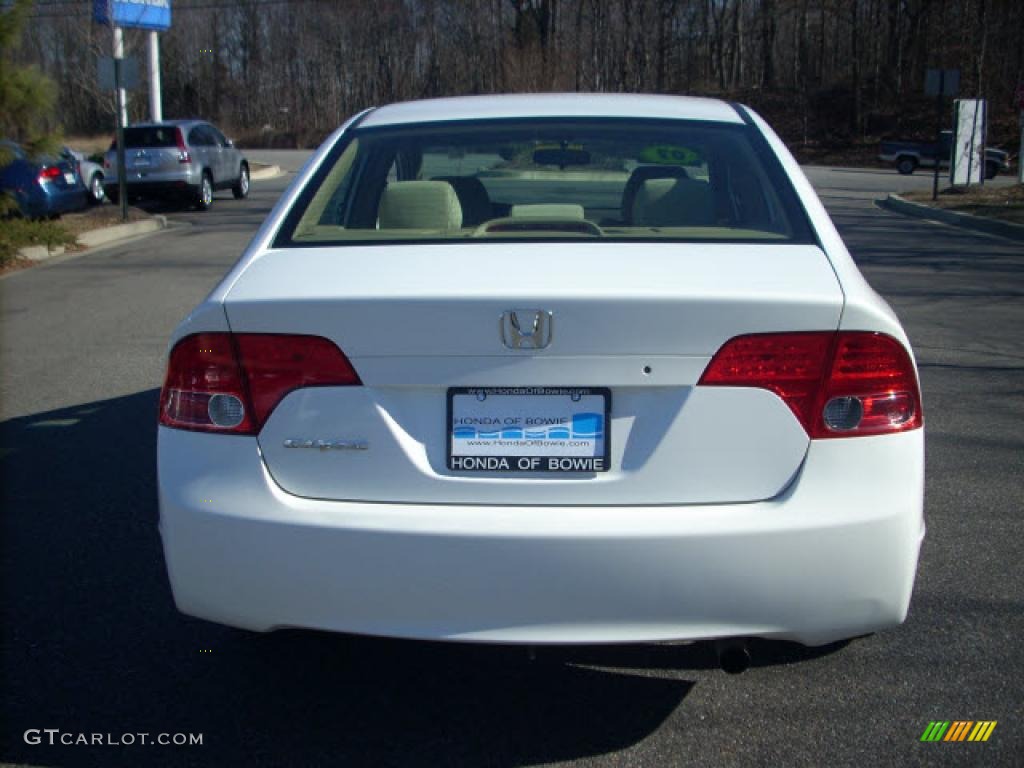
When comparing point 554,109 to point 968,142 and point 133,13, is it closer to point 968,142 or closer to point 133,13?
point 133,13

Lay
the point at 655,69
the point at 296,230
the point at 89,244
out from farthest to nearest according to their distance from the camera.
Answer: the point at 655,69 → the point at 89,244 → the point at 296,230

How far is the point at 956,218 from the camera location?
20672 millimetres

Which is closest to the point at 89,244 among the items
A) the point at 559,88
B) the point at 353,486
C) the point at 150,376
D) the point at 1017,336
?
the point at 150,376

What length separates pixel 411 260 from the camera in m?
3.02

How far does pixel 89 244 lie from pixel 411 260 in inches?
618

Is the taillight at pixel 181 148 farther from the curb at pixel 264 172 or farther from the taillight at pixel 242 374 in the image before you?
the taillight at pixel 242 374

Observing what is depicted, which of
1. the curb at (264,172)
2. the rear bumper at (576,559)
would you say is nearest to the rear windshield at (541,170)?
the rear bumper at (576,559)

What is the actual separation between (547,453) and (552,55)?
55.3 m

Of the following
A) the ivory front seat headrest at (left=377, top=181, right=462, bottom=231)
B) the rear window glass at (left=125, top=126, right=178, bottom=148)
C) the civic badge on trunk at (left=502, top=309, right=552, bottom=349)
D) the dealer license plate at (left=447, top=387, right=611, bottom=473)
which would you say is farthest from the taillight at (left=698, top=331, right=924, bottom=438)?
the rear window glass at (left=125, top=126, right=178, bottom=148)

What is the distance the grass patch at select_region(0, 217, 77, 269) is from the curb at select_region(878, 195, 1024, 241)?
45.2 feet

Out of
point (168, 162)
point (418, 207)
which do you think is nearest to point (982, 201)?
→ point (168, 162)

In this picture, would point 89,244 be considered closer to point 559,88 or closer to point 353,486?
point 353,486

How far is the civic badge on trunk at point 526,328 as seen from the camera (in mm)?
2715

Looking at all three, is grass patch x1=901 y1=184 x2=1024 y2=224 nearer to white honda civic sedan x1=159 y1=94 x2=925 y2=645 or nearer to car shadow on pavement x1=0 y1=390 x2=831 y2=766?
car shadow on pavement x1=0 y1=390 x2=831 y2=766
